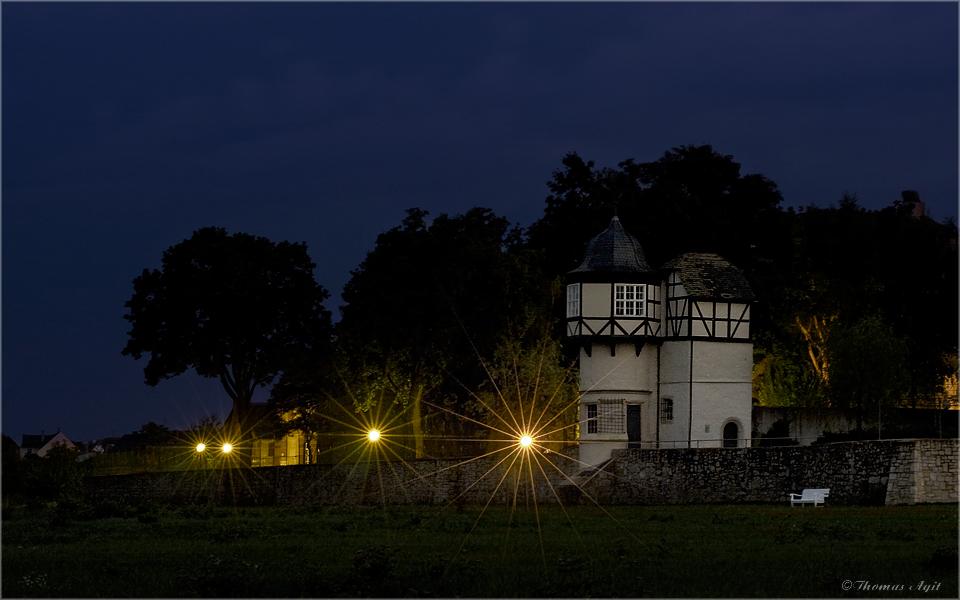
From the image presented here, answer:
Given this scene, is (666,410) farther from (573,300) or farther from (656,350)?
(573,300)

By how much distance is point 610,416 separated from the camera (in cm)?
4669

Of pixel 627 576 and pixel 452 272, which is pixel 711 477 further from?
pixel 627 576

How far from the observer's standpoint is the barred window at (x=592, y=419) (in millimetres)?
46697

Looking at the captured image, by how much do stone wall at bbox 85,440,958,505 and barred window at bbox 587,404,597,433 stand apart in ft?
4.74

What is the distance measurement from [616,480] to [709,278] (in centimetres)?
889

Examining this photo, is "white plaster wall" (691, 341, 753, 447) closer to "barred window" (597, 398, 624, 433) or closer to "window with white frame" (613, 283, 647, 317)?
"window with white frame" (613, 283, 647, 317)

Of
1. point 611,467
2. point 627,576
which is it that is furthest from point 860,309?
point 627,576

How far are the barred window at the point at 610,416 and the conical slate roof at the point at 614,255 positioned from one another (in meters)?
4.90

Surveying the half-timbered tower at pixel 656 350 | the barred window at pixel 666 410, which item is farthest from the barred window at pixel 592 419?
the barred window at pixel 666 410

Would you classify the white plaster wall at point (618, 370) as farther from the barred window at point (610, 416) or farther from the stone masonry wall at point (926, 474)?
the stone masonry wall at point (926, 474)

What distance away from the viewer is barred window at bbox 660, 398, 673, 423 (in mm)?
47500

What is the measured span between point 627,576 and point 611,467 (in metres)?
23.6

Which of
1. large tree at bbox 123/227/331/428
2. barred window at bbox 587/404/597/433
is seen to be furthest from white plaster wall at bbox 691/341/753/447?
large tree at bbox 123/227/331/428

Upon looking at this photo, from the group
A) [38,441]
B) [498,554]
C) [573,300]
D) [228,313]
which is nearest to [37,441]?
[38,441]
